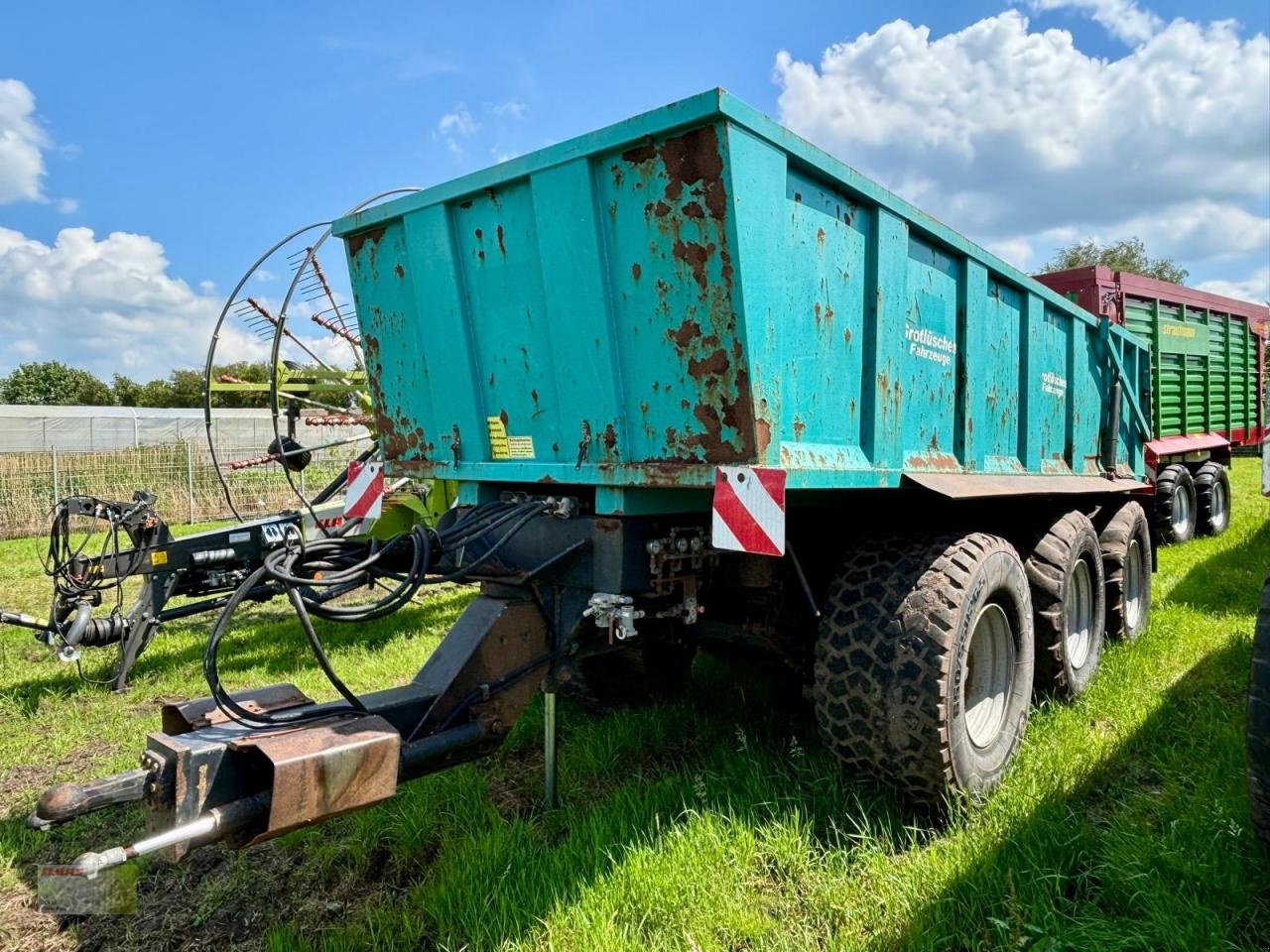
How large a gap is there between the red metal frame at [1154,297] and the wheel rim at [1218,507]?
1.66ft

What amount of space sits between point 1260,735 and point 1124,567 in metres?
3.20

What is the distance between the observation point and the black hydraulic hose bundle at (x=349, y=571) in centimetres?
238

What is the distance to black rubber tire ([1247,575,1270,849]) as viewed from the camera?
243 centimetres

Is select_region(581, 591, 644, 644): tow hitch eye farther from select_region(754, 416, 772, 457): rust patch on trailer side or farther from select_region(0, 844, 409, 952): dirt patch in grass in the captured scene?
select_region(0, 844, 409, 952): dirt patch in grass

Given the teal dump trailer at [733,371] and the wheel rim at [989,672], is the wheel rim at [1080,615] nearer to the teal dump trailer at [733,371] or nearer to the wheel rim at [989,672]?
the teal dump trailer at [733,371]

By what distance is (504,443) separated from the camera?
3.35 meters

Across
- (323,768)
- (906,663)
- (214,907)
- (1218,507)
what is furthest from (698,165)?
(1218,507)

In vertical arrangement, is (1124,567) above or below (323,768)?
below

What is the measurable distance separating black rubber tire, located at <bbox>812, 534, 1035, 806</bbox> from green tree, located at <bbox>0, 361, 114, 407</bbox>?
70.8 meters

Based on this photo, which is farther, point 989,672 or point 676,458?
point 989,672

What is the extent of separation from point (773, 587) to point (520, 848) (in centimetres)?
134

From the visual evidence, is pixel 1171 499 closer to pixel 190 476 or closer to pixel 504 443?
pixel 504 443

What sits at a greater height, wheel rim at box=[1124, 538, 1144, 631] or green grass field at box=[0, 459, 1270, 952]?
wheel rim at box=[1124, 538, 1144, 631]

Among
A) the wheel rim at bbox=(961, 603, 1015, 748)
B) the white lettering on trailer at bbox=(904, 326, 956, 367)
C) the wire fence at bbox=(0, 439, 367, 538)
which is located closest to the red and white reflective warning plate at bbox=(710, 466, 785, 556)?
the white lettering on trailer at bbox=(904, 326, 956, 367)
